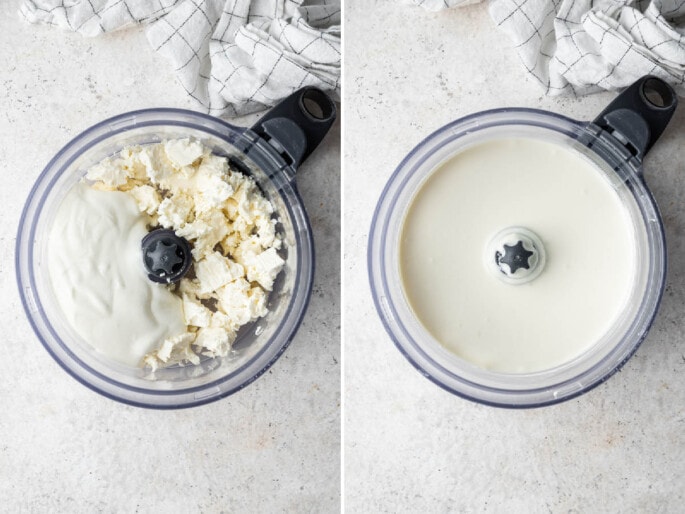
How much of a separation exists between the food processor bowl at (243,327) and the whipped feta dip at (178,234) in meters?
0.02

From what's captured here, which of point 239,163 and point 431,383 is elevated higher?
point 239,163

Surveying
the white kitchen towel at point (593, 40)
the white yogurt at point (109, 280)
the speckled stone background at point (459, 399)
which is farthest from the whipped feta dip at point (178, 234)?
the white kitchen towel at point (593, 40)

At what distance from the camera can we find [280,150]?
943mm

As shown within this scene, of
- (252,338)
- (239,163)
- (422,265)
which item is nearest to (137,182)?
(239,163)

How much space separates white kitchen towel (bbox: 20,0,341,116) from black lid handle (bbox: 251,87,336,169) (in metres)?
0.03

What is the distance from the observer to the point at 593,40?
937 mm

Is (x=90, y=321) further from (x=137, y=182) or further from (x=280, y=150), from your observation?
(x=280, y=150)

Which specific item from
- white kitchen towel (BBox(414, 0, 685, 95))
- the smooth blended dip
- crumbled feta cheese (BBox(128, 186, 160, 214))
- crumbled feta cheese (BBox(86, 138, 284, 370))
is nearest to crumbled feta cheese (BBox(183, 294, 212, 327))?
crumbled feta cheese (BBox(86, 138, 284, 370))

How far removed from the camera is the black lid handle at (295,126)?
36.8 inches

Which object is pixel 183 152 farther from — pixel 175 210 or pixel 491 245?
pixel 491 245

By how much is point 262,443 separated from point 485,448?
0.26 meters

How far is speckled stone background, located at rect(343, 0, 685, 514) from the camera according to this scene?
940mm

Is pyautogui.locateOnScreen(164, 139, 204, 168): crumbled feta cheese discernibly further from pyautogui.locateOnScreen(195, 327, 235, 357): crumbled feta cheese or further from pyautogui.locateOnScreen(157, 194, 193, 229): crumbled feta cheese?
pyautogui.locateOnScreen(195, 327, 235, 357): crumbled feta cheese

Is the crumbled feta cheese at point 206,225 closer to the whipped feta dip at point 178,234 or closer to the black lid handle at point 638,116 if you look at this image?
the whipped feta dip at point 178,234
